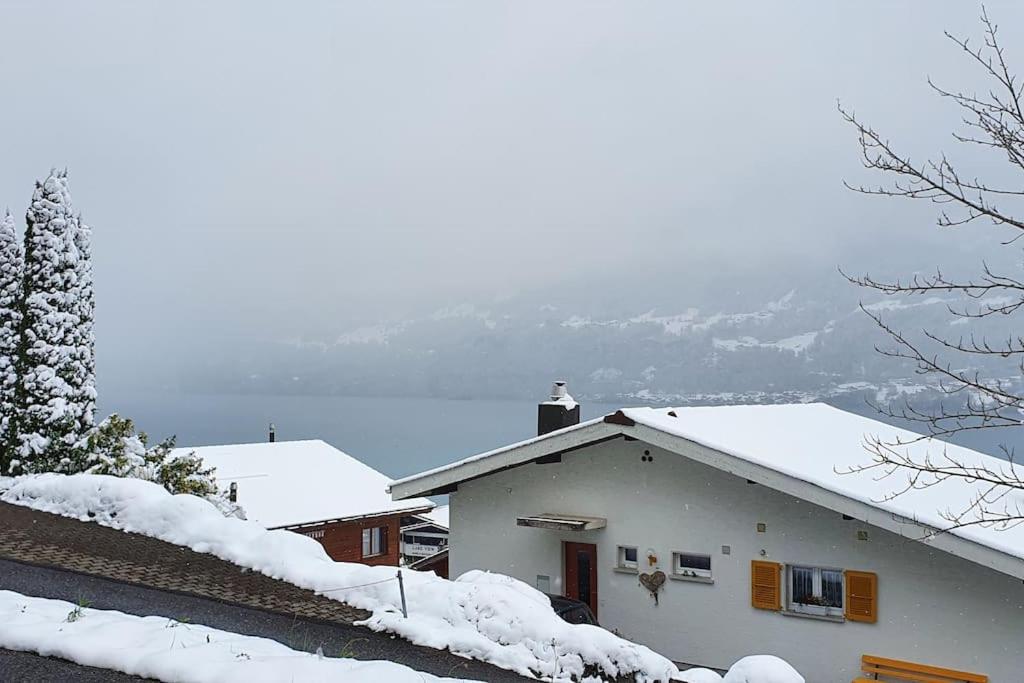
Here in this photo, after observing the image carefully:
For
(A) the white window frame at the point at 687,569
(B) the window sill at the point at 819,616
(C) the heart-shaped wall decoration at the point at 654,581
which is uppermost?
(A) the white window frame at the point at 687,569

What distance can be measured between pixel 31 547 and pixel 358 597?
463 cm

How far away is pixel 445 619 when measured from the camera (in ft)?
28.7

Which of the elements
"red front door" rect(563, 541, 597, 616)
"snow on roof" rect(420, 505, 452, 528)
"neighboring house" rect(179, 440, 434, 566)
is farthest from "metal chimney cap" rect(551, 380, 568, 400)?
"snow on roof" rect(420, 505, 452, 528)

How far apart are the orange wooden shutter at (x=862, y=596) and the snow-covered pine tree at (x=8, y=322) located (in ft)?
55.0

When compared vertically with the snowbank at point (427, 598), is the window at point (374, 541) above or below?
below

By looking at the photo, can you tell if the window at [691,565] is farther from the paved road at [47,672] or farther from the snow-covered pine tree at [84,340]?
the snow-covered pine tree at [84,340]

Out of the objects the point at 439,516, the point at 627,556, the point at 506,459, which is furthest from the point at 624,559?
the point at 439,516

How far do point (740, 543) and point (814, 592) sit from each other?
1.21 meters

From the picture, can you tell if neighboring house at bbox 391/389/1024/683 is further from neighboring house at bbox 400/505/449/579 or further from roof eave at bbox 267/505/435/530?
neighboring house at bbox 400/505/449/579

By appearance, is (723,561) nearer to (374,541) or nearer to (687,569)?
(687,569)

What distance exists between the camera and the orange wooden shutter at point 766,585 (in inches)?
476

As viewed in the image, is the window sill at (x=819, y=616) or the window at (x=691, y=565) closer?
the window sill at (x=819, y=616)

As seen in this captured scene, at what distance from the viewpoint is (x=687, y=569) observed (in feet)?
42.8

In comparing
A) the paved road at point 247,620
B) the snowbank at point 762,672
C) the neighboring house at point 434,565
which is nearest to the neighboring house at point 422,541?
the neighboring house at point 434,565
